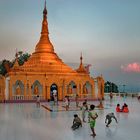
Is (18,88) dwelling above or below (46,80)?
below

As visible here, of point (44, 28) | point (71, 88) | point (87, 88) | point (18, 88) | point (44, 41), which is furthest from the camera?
point (44, 28)

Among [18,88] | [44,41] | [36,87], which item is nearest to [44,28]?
[44,41]

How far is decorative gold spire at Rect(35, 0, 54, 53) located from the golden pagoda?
2.42ft

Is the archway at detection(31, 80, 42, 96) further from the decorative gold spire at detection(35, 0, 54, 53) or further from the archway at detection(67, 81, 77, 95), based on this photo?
the decorative gold spire at detection(35, 0, 54, 53)

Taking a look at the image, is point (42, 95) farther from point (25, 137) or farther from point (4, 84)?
point (25, 137)

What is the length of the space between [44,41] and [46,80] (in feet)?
31.8

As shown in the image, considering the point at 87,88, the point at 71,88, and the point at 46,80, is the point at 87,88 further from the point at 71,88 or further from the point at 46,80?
the point at 46,80

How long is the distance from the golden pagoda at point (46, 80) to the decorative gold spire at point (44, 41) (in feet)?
2.42

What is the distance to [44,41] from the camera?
44438 mm

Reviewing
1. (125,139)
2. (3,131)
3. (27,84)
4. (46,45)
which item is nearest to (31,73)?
(27,84)

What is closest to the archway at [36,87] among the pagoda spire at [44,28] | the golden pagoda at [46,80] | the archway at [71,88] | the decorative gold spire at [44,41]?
the golden pagoda at [46,80]

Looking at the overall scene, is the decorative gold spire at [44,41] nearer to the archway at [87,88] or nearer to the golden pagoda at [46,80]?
the golden pagoda at [46,80]

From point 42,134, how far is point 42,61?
29198 mm

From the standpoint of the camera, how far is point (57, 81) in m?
36.9
